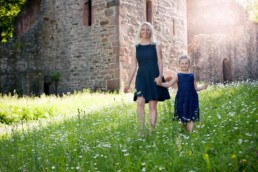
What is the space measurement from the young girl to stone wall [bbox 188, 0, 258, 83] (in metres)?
15.1

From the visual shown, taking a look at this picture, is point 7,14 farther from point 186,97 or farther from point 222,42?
point 186,97

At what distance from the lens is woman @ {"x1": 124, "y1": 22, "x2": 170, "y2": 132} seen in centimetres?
507

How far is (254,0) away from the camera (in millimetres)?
27016

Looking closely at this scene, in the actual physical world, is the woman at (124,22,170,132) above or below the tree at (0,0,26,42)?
below

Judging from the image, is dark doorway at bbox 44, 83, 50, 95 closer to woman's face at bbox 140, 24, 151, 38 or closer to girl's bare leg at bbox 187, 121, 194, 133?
woman's face at bbox 140, 24, 151, 38

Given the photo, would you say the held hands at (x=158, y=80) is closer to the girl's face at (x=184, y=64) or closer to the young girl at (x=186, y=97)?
the young girl at (x=186, y=97)

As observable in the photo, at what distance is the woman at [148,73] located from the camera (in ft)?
16.6

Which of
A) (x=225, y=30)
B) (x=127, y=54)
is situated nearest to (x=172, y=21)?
(x=127, y=54)

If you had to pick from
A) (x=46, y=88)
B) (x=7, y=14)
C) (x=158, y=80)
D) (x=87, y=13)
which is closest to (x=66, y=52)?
(x=46, y=88)

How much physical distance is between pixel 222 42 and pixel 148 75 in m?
18.0

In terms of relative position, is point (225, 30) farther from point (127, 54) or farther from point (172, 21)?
point (127, 54)

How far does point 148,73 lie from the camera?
16.8ft

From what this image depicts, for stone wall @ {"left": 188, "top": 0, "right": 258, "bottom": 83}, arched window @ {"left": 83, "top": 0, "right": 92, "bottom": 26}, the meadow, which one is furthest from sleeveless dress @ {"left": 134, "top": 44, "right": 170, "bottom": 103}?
stone wall @ {"left": 188, "top": 0, "right": 258, "bottom": 83}

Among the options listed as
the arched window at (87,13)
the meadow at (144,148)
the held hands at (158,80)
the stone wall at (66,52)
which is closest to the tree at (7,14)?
the stone wall at (66,52)
